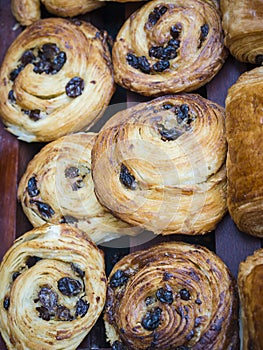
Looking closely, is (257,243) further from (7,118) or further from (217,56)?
(7,118)

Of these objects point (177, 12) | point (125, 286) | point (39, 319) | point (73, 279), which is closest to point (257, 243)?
point (125, 286)

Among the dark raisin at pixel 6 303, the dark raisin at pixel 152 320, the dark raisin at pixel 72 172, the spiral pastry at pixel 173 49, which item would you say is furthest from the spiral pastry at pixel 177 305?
the spiral pastry at pixel 173 49

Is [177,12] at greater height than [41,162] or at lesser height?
greater

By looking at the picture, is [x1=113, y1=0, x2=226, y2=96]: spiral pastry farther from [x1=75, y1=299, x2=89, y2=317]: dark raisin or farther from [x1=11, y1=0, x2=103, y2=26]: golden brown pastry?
[x1=75, y1=299, x2=89, y2=317]: dark raisin

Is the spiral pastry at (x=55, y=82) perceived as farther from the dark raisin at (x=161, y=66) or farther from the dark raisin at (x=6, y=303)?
the dark raisin at (x=6, y=303)

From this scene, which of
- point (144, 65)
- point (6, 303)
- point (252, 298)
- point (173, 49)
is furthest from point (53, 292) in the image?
point (173, 49)

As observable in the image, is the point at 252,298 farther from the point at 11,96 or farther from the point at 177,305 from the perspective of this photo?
the point at 11,96
